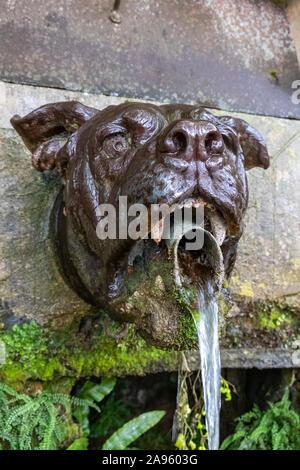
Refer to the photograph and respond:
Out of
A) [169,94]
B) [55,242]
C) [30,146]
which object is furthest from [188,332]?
[169,94]

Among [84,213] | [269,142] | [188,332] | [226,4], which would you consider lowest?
[188,332]

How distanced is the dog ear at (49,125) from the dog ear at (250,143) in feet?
2.29

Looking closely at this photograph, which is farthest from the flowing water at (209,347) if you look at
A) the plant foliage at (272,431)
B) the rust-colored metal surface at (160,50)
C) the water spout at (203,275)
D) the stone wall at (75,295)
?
the rust-colored metal surface at (160,50)

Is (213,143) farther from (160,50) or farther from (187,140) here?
(160,50)

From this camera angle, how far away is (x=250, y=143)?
2.25 meters

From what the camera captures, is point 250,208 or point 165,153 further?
point 250,208

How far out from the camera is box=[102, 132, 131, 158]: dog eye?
1860 mm

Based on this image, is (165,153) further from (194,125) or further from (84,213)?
(84,213)

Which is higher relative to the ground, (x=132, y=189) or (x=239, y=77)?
(x=239, y=77)

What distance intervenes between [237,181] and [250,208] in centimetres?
132

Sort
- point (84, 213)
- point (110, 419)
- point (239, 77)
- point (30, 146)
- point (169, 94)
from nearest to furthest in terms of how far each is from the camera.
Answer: point (84, 213)
point (30, 146)
point (169, 94)
point (239, 77)
point (110, 419)

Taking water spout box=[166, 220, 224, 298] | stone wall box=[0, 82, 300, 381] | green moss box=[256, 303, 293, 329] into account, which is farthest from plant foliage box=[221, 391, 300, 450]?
water spout box=[166, 220, 224, 298]

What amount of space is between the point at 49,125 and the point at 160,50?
1.27m

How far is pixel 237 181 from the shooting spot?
5.77 feet
